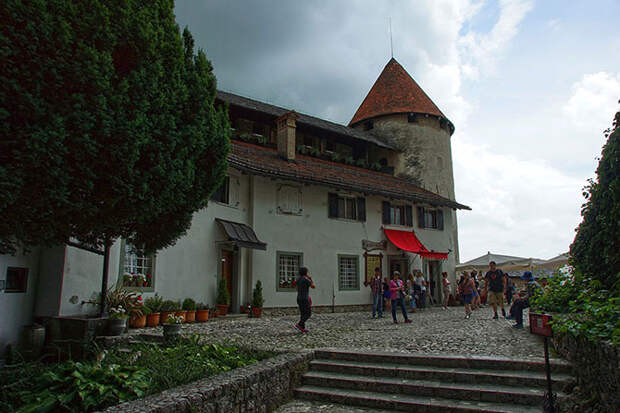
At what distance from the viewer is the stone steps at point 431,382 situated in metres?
5.71

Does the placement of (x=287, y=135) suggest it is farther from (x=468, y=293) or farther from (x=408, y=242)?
(x=468, y=293)

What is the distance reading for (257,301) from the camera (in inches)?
643

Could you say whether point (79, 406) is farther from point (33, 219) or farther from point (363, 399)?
point (363, 399)

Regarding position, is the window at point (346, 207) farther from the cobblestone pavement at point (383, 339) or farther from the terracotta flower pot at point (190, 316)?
the terracotta flower pot at point (190, 316)

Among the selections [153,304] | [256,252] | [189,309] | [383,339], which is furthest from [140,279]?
[383,339]

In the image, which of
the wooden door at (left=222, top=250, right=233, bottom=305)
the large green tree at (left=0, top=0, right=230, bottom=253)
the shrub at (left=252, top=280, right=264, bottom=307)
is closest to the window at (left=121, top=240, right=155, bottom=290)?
the wooden door at (left=222, top=250, right=233, bottom=305)

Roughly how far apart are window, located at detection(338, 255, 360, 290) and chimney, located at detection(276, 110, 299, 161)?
5409 millimetres

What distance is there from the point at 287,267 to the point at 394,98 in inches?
614

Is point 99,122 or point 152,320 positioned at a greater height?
point 99,122

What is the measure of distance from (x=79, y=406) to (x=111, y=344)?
14.6 ft

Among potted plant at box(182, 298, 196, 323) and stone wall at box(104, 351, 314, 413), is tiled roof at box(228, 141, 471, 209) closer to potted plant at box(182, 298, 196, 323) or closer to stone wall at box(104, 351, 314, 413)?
potted plant at box(182, 298, 196, 323)

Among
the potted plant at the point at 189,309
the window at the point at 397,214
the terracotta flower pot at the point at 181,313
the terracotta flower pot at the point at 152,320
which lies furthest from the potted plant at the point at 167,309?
the window at the point at 397,214

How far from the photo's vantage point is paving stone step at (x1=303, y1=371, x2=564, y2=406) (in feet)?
18.6

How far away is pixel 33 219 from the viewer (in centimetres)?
559
